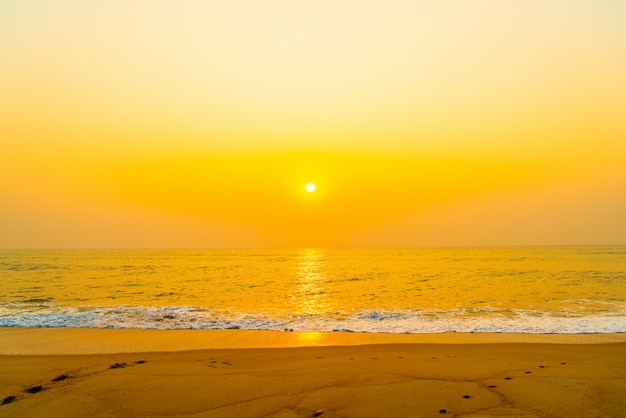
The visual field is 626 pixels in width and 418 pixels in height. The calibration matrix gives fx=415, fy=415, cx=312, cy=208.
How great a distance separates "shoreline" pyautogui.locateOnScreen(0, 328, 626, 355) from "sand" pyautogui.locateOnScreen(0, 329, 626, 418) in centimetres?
13

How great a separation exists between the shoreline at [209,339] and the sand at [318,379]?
0.13m

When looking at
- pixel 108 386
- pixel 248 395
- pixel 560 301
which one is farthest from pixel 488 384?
pixel 560 301

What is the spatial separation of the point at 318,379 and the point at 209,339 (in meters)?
7.87

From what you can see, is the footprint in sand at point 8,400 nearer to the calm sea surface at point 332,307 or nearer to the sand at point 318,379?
the sand at point 318,379

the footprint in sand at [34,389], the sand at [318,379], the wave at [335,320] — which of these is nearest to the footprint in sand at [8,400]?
the sand at [318,379]

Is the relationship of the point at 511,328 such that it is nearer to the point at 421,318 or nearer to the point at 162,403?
the point at 421,318

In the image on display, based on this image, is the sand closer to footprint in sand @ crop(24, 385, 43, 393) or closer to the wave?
footprint in sand @ crop(24, 385, 43, 393)

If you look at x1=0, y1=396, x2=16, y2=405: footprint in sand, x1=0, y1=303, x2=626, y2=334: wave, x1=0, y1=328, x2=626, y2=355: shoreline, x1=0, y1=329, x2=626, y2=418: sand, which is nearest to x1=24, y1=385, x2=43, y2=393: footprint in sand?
x1=0, y1=329, x2=626, y2=418: sand

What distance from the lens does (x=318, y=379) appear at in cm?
881

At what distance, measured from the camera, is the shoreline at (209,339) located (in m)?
13.8

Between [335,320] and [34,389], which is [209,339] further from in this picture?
[34,389]

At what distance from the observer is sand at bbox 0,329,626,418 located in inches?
279

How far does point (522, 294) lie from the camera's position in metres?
29.9

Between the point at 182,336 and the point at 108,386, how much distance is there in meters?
7.74
